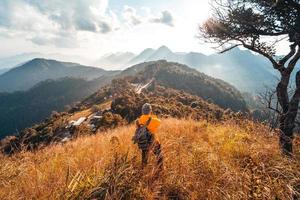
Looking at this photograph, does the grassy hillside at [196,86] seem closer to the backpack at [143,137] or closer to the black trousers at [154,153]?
the backpack at [143,137]

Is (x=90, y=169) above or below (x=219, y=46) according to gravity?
below

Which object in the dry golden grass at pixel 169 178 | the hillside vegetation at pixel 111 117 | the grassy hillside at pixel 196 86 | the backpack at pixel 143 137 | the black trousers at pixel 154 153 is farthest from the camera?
the grassy hillside at pixel 196 86

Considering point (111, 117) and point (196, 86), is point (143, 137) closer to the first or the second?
A: point (111, 117)

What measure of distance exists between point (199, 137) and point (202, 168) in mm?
3251

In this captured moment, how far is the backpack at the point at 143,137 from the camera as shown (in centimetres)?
567

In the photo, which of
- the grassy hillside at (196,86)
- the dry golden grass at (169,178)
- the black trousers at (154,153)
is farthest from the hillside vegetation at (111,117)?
the grassy hillside at (196,86)

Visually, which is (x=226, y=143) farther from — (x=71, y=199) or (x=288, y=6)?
(x=71, y=199)

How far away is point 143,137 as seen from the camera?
19.0ft

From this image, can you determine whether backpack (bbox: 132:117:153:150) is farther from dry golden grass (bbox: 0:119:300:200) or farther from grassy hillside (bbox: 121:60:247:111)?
grassy hillside (bbox: 121:60:247:111)

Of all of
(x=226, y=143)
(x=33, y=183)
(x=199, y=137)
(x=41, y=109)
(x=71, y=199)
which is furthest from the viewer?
(x=41, y=109)

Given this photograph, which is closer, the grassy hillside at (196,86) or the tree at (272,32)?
the tree at (272,32)

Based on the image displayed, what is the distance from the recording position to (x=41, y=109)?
7790 inches

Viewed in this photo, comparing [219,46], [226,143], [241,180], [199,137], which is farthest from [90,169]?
[219,46]

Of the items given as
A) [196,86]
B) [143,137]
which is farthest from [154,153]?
[196,86]
